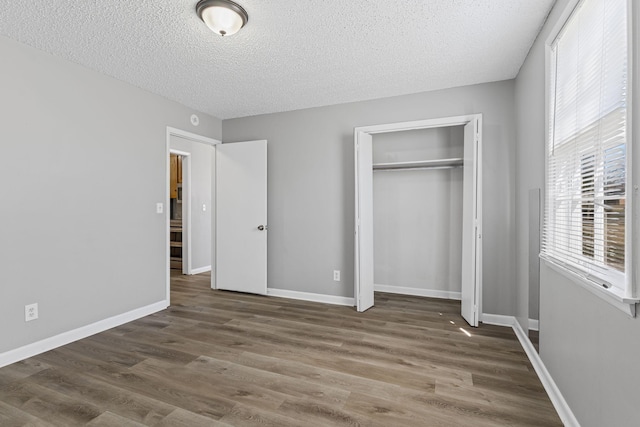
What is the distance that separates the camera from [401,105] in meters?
3.66

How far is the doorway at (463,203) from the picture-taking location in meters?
3.12

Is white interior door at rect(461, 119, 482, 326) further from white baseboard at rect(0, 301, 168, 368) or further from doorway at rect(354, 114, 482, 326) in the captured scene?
white baseboard at rect(0, 301, 168, 368)

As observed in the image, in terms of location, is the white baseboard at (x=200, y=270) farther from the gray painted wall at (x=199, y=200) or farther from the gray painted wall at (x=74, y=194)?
the gray painted wall at (x=74, y=194)

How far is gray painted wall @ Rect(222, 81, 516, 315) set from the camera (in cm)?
325

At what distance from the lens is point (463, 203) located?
348 cm

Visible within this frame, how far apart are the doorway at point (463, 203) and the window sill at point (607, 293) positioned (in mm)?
1307

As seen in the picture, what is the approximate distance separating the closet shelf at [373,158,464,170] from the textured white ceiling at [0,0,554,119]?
2.66 ft

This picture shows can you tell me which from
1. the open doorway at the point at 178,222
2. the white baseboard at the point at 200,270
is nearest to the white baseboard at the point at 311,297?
the white baseboard at the point at 200,270

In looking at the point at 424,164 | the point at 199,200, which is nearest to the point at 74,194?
the point at 199,200

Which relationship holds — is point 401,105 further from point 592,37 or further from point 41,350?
point 41,350

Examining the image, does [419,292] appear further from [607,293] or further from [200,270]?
[200,270]

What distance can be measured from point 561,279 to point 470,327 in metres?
1.46

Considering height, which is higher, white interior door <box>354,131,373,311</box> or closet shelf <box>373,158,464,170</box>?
closet shelf <box>373,158,464,170</box>

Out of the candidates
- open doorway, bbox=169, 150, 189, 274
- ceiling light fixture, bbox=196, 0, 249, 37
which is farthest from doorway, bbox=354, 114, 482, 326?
open doorway, bbox=169, 150, 189, 274
